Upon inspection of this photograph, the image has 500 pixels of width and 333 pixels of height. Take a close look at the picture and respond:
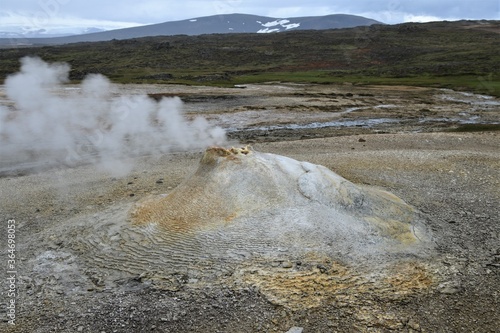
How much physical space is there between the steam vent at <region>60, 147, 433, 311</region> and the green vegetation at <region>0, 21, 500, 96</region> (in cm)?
3480

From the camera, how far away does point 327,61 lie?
66000mm

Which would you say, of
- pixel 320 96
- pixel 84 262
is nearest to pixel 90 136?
pixel 84 262

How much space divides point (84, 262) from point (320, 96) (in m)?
30.6

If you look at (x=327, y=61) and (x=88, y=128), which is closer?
(x=88, y=128)

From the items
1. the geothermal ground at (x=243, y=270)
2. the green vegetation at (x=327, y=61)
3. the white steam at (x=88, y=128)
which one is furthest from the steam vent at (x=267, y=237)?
the green vegetation at (x=327, y=61)

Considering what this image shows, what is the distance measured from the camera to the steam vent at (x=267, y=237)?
7.88 metres

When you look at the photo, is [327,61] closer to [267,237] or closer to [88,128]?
[88,128]

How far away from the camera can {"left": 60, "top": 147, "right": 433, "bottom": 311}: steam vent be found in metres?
7.88

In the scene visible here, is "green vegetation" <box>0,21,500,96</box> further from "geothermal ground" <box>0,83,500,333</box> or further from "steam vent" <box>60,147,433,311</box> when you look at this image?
"steam vent" <box>60,147,433,311</box>

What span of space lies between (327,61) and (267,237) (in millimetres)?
61256

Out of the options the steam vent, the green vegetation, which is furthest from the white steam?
the green vegetation

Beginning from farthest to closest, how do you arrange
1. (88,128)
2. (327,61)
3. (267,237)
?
(327,61)
(88,128)
(267,237)

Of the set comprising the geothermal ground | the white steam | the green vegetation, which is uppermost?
the green vegetation

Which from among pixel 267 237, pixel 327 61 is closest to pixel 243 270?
pixel 267 237
